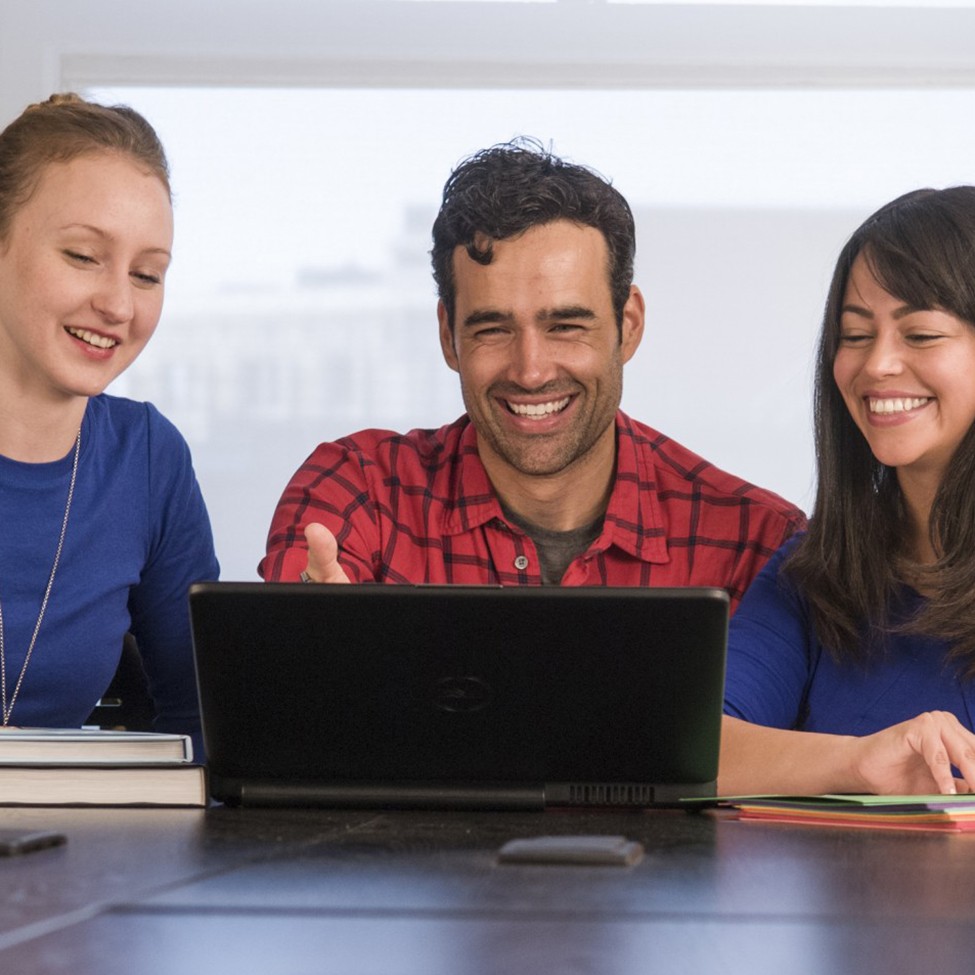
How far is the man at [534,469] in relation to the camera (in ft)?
6.89

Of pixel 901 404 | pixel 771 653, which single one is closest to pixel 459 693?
pixel 771 653

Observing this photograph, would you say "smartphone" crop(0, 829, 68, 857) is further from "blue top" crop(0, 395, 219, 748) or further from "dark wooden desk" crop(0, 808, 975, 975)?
"blue top" crop(0, 395, 219, 748)

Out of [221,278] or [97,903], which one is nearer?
[97,903]

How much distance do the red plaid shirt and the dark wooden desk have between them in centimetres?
94

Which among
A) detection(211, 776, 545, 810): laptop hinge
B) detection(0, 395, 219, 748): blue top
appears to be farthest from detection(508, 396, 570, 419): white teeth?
A: detection(211, 776, 545, 810): laptop hinge

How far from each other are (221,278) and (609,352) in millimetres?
1885

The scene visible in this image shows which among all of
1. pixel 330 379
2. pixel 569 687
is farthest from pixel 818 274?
pixel 569 687

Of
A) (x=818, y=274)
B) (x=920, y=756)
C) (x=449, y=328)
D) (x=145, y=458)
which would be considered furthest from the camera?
(x=818, y=274)

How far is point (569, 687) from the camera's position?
46.2 inches

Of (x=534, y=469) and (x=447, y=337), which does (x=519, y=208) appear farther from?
(x=534, y=469)

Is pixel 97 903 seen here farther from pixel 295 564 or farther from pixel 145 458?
pixel 145 458

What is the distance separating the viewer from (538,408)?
215cm

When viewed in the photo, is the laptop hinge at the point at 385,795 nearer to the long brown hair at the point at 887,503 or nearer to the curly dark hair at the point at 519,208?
the long brown hair at the point at 887,503

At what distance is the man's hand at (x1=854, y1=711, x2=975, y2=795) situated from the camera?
4.46 ft
